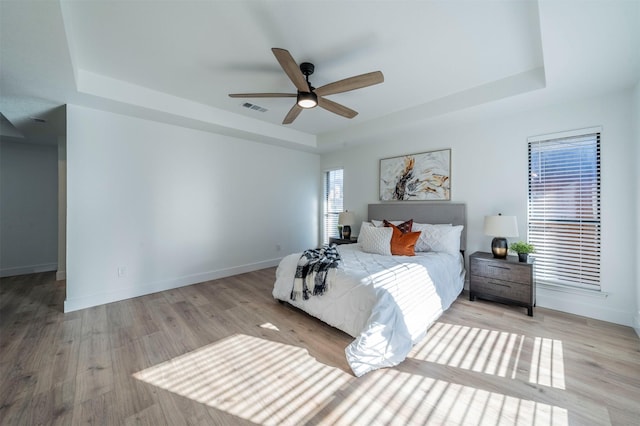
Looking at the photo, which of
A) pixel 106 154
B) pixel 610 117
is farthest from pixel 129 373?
pixel 610 117

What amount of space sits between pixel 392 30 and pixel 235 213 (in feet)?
11.9

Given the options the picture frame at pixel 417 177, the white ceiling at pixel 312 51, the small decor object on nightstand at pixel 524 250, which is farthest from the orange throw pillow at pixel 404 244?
the white ceiling at pixel 312 51

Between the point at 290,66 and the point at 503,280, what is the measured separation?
3.29 m

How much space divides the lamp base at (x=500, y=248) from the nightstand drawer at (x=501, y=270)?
0.56 feet

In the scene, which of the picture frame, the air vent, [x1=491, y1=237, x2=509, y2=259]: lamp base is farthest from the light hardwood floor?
the air vent

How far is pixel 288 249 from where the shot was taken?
5379 mm

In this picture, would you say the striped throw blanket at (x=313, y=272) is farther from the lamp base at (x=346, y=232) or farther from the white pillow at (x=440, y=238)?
the lamp base at (x=346, y=232)

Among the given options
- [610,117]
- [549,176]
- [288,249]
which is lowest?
[288,249]

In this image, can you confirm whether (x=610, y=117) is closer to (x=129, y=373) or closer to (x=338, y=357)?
(x=338, y=357)

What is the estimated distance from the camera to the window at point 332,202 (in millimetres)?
5609

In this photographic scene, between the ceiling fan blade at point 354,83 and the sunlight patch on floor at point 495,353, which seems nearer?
the sunlight patch on floor at point 495,353

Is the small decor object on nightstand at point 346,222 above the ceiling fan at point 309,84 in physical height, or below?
below

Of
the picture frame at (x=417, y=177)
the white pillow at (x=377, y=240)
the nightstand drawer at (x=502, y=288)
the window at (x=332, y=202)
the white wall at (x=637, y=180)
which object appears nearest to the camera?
the white wall at (x=637, y=180)

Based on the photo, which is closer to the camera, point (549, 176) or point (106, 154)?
point (549, 176)
